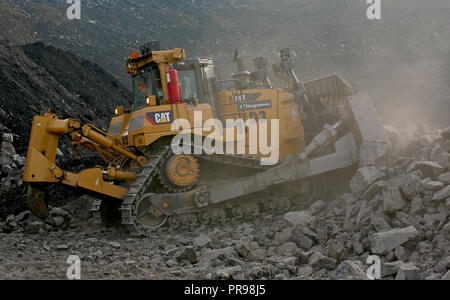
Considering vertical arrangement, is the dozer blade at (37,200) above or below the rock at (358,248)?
above

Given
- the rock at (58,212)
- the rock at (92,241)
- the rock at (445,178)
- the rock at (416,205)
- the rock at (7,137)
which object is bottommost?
the rock at (92,241)

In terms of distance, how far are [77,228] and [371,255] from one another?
5726 mm

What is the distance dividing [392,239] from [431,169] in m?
1.91

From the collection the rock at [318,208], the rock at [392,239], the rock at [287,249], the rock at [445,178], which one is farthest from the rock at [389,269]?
the rock at [318,208]

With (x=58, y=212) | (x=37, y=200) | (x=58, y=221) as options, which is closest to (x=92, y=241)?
(x=37, y=200)

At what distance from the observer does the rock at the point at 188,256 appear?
20.7ft

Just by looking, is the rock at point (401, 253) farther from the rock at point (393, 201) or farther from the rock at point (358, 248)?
the rock at point (393, 201)

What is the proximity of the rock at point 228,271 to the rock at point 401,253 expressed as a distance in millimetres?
1693

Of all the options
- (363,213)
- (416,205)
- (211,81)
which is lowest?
(363,213)

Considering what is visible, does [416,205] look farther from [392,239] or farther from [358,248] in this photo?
[358,248]

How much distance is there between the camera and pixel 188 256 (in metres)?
6.32

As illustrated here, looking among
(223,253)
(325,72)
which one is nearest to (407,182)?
(223,253)

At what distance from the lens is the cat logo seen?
336 inches

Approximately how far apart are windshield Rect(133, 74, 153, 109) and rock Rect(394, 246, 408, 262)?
5.36 m
